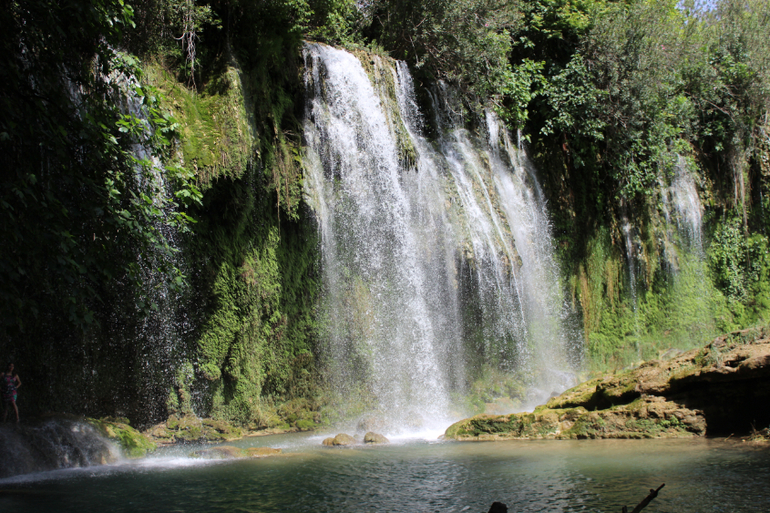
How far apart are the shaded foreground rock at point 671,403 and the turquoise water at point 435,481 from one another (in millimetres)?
486

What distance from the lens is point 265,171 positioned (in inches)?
530

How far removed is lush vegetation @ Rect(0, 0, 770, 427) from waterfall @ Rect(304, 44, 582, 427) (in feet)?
2.35

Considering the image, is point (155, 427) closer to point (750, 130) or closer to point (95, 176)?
point (95, 176)

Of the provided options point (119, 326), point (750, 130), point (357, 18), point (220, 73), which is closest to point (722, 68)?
point (750, 130)

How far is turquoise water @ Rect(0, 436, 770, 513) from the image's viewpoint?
613 centimetres

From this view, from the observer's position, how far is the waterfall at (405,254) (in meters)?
14.2

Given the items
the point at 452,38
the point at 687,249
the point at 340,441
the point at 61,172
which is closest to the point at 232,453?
the point at 340,441

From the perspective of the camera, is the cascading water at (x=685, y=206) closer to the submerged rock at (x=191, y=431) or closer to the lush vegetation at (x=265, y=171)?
the lush vegetation at (x=265, y=171)

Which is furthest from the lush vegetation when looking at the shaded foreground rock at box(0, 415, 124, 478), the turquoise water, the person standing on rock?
the turquoise water

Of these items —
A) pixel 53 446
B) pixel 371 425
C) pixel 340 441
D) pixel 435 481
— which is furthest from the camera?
pixel 371 425

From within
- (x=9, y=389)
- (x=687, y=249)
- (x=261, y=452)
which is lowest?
(x=261, y=452)

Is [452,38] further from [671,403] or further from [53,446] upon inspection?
[53,446]

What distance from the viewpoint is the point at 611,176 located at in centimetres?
1948

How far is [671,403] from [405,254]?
7137 millimetres
